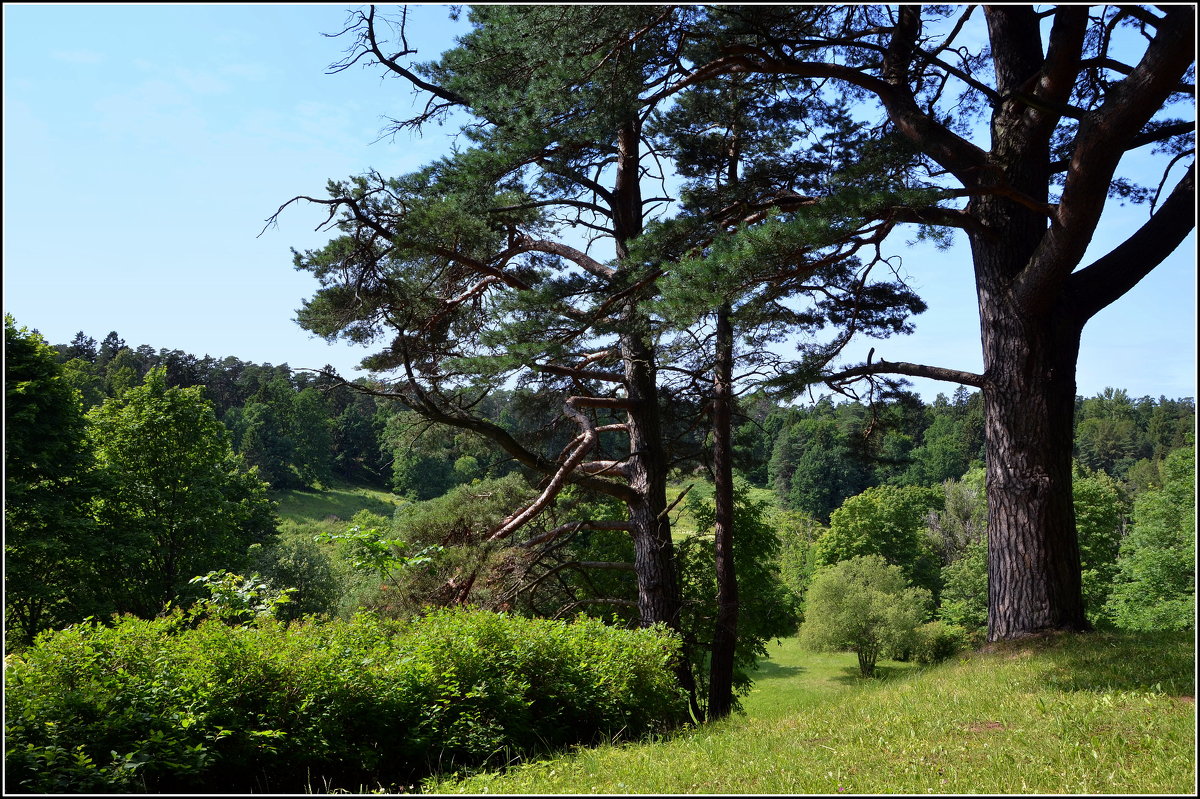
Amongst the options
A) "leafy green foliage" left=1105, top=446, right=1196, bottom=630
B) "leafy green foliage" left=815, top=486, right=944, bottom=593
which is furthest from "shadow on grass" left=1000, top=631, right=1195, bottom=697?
"leafy green foliage" left=815, top=486, right=944, bottom=593

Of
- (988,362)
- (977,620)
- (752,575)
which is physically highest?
(988,362)

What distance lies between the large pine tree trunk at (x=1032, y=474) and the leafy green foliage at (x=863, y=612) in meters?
28.6

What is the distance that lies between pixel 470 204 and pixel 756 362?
15.6 ft

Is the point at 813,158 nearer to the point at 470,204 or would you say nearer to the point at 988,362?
the point at 988,362

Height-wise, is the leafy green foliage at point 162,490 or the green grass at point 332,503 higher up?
the leafy green foliage at point 162,490

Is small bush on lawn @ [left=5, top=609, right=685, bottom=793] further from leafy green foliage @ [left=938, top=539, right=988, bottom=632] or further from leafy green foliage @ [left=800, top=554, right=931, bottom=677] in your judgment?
leafy green foliage @ [left=938, top=539, right=988, bottom=632]

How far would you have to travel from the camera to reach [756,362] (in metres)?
11.0

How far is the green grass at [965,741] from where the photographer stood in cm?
461

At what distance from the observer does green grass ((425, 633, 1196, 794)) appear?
461cm

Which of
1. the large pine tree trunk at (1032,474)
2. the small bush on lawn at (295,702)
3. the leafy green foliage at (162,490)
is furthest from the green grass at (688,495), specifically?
the leafy green foliage at (162,490)

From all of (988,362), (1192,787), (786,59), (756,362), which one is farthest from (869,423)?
(1192,787)

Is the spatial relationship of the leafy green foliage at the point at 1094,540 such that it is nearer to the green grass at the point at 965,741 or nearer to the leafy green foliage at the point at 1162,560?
the leafy green foliage at the point at 1162,560

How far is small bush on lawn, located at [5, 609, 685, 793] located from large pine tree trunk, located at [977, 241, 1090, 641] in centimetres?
416

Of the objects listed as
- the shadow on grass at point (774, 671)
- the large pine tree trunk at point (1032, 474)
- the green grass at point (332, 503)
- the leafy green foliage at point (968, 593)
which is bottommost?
the shadow on grass at point (774, 671)
